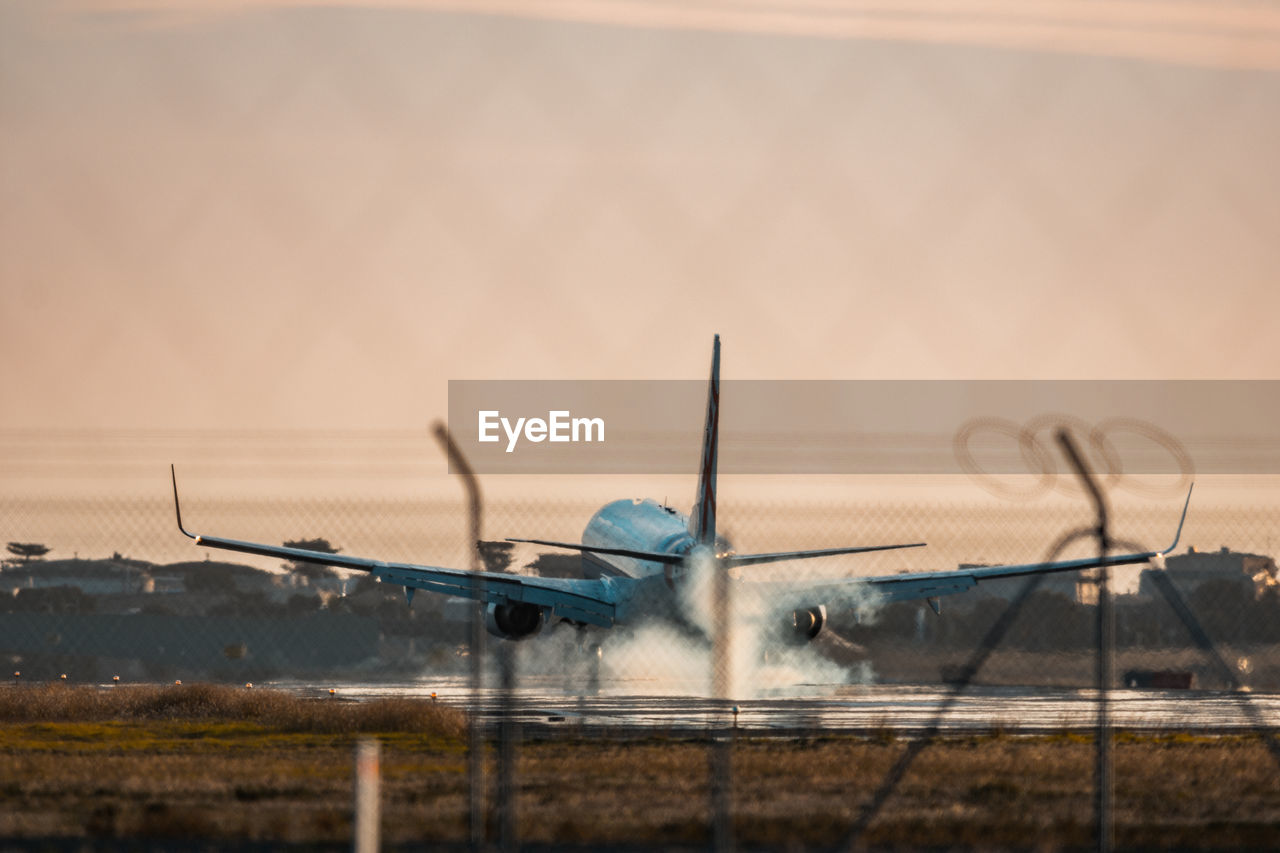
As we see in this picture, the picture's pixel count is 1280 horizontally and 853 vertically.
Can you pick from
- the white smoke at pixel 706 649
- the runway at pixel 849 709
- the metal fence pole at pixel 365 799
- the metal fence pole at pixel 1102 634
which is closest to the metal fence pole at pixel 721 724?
the white smoke at pixel 706 649

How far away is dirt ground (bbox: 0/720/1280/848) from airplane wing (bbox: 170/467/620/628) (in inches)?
191

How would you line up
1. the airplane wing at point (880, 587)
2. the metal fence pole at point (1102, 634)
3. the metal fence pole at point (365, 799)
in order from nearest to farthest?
the metal fence pole at point (365, 799) → the metal fence pole at point (1102, 634) → the airplane wing at point (880, 587)

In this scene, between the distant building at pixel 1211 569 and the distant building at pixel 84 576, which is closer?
the distant building at pixel 84 576

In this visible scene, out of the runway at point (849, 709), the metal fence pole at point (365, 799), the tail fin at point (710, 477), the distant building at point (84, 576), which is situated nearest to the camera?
the metal fence pole at point (365, 799)

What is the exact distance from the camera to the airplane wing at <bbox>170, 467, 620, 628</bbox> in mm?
33750

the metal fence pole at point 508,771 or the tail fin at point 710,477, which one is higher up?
the tail fin at point 710,477

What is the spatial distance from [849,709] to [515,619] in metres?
9.52

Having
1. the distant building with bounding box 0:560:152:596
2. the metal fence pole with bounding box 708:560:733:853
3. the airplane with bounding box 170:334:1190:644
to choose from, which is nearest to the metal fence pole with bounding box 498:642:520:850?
the metal fence pole with bounding box 708:560:733:853

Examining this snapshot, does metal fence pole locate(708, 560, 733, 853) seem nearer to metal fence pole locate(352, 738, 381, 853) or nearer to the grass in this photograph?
metal fence pole locate(352, 738, 381, 853)

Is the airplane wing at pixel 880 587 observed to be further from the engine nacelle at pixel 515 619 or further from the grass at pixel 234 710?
the grass at pixel 234 710

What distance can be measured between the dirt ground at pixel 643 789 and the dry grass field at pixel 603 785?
4 centimetres

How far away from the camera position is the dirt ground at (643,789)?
16438mm

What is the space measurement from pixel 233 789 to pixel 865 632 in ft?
132

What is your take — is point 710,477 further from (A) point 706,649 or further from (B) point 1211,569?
(B) point 1211,569
